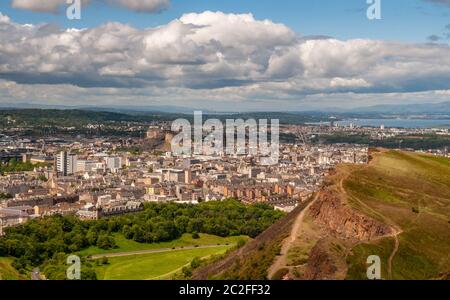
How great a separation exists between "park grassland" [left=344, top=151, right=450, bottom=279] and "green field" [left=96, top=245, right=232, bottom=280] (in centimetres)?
1649

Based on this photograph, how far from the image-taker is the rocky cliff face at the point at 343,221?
94.9ft

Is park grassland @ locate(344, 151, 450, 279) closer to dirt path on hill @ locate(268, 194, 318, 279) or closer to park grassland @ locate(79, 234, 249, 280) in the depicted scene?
dirt path on hill @ locate(268, 194, 318, 279)

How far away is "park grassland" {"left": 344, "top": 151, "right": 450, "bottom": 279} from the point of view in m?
25.6

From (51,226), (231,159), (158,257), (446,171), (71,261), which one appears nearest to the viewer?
(446,171)

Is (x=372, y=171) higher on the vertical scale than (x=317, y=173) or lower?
higher

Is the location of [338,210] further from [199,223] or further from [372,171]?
[199,223]

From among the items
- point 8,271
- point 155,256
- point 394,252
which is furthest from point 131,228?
point 394,252

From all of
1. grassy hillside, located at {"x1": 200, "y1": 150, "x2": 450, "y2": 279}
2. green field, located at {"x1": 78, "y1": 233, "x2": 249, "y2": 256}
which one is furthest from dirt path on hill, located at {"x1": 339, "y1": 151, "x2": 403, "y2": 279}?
green field, located at {"x1": 78, "y1": 233, "x2": 249, "y2": 256}

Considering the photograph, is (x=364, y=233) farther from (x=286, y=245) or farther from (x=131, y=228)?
(x=131, y=228)

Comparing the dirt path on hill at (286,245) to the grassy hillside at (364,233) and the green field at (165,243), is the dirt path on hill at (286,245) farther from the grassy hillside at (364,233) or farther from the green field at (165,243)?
the green field at (165,243)

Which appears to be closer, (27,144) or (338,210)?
(338,210)
